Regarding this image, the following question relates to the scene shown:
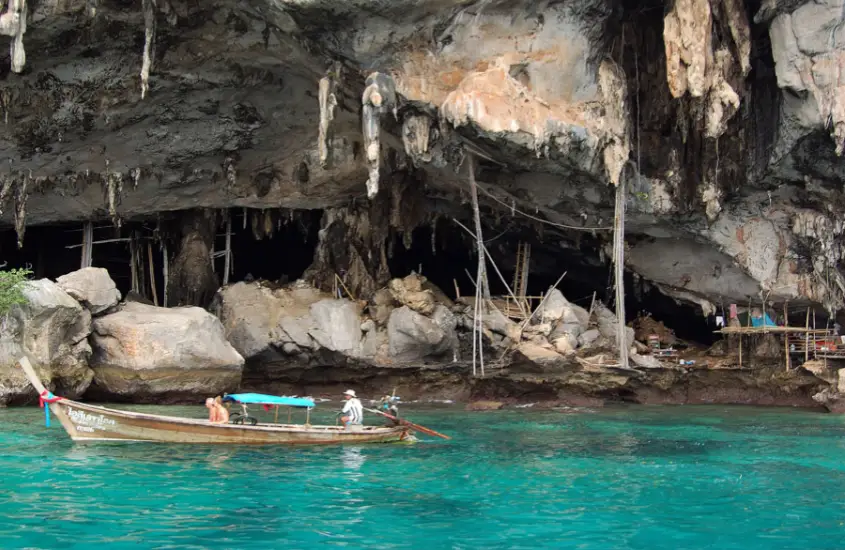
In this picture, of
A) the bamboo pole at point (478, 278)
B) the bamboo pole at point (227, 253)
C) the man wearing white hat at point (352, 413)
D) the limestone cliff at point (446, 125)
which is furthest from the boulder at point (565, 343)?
the bamboo pole at point (227, 253)

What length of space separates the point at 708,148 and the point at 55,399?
16588 millimetres

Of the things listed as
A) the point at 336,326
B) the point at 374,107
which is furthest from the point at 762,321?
the point at 374,107

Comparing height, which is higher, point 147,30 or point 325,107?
point 147,30

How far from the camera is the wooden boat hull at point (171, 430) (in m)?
14.7

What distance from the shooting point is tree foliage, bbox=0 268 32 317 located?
19.8 meters

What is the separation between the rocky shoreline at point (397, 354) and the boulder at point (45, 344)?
791 mm

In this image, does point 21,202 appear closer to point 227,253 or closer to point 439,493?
point 227,253

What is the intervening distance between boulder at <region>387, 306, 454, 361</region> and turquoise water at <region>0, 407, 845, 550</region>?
763 cm

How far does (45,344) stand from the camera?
811 inches

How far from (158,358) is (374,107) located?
8.30m

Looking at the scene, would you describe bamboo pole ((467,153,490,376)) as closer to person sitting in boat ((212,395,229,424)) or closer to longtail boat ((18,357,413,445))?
longtail boat ((18,357,413,445))

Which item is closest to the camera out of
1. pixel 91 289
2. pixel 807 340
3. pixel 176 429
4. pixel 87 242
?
pixel 176 429

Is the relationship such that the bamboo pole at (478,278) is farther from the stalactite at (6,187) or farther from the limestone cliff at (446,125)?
the stalactite at (6,187)

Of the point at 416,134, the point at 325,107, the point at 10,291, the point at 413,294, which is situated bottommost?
the point at 10,291
